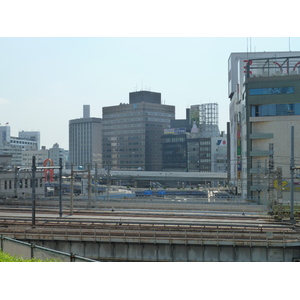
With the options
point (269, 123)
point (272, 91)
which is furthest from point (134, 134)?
point (272, 91)

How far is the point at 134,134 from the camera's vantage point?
15262 cm

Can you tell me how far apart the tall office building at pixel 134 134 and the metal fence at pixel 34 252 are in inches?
4919

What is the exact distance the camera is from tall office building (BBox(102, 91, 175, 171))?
497 ft

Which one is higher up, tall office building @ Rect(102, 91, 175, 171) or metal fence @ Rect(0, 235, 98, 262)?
tall office building @ Rect(102, 91, 175, 171)

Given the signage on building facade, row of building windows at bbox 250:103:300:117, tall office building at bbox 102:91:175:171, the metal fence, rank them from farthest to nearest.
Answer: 1. tall office building at bbox 102:91:175:171
2. the signage on building facade
3. row of building windows at bbox 250:103:300:117
4. the metal fence

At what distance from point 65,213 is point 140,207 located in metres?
9.08

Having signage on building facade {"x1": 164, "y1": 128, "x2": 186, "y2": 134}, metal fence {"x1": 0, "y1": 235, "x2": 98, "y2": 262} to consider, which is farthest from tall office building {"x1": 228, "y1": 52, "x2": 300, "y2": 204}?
signage on building facade {"x1": 164, "y1": 128, "x2": 186, "y2": 134}

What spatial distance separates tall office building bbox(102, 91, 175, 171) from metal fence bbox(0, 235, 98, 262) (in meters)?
125

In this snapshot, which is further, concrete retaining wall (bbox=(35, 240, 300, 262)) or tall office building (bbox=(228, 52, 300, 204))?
tall office building (bbox=(228, 52, 300, 204))

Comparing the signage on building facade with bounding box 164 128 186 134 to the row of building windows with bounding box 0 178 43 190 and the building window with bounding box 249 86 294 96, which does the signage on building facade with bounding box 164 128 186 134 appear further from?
the building window with bounding box 249 86 294 96

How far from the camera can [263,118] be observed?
59.5 meters

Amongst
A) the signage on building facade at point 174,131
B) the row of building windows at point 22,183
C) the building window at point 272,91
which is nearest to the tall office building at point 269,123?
the building window at point 272,91

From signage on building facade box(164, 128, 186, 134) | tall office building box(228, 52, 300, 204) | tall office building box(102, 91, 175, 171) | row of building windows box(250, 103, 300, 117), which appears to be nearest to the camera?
tall office building box(228, 52, 300, 204)

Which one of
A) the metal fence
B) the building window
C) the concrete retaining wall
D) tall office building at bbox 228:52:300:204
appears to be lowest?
the concrete retaining wall
